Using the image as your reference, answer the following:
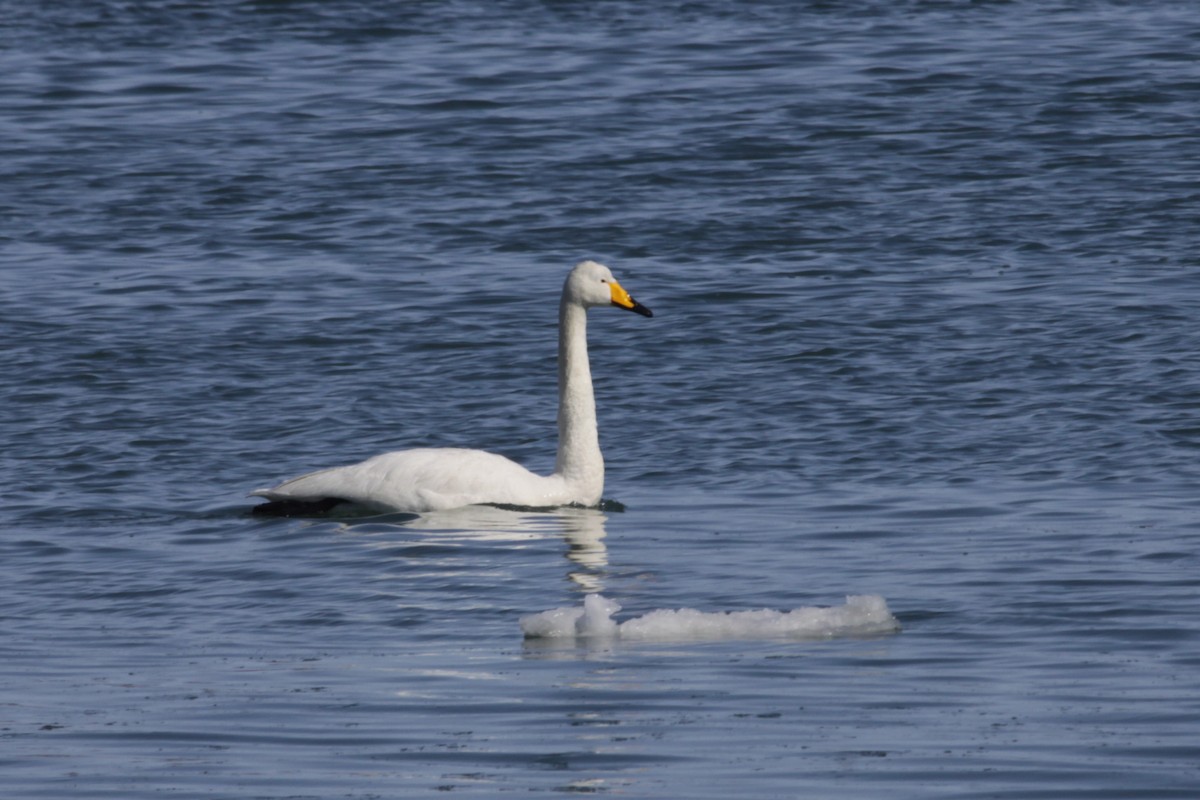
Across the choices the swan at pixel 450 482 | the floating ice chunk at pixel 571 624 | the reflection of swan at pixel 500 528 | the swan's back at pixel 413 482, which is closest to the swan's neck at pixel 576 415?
the swan at pixel 450 482

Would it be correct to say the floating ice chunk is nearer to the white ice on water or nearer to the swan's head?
the white ice on water

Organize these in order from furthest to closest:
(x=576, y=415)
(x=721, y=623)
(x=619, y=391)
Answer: (x=619, y=391) < (x=576, y=415) < (x=721, y=623)

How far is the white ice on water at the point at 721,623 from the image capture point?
8219 mm

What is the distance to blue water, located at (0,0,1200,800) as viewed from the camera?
7023mm

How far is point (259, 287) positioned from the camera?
17.4 m

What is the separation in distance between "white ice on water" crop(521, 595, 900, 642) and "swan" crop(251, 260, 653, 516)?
10.5 ft

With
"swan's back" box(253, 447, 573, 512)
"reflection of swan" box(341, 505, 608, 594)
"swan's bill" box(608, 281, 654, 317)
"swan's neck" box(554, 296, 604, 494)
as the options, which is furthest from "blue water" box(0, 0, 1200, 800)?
"swan's bill" box(608, 281, 654, 317)

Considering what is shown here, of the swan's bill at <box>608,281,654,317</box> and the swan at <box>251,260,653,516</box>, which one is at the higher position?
the swan's bill at <box>608,281,654,317</box>

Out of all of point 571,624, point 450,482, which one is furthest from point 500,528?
point 571,624

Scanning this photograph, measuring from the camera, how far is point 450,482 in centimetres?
1152

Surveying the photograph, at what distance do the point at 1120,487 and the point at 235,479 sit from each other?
4.99m

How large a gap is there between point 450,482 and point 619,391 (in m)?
2.97

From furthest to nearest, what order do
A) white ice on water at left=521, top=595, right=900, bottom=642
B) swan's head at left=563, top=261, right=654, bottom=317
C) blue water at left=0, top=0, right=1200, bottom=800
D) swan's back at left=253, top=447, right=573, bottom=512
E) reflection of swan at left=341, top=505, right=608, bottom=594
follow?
1. swan's head at left=563, top=261, right=654, bottom=317
2. swan's back at left=253, top=447, right=573, bottom=512
3. reflection of swan at left=341, top=505, right=608, bottom=594
4. white ice on water at left=521, top=595, right=900, bottom=642
5. blue water at left=0, top=0, right=1200, bottom=800

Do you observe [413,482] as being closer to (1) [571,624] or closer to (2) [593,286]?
(2) [593,286]
